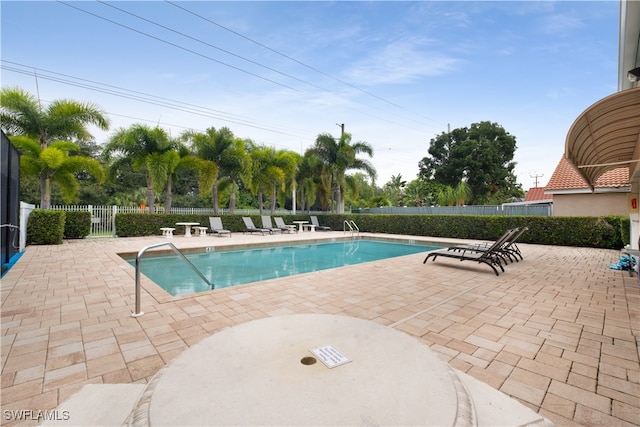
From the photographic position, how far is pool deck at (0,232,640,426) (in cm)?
220

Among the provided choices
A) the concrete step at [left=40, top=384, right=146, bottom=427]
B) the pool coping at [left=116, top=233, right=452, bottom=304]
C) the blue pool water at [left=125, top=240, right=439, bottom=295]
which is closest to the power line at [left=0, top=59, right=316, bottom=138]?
the pool coping at [left=116, top=233, right=452, bottom=304]

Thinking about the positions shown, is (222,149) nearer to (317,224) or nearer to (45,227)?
(317,224)

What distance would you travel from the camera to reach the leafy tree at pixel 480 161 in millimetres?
28453

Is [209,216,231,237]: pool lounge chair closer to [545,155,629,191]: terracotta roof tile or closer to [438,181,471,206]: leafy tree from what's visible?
[545,155,629,191]: terracotta roof tile

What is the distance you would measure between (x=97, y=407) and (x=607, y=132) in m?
8.20

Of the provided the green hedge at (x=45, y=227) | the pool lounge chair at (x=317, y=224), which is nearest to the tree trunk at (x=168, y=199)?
the green hedge at (x=45, y=227)

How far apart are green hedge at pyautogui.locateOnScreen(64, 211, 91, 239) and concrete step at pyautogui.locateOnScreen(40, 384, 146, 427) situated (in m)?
13.1

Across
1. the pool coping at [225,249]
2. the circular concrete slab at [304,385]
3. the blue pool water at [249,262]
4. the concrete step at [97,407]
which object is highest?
the circular concrete slab at [304,385]

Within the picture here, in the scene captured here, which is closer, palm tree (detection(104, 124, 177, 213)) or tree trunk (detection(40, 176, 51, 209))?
tree trunk (detection(40, 176, 51, 209))

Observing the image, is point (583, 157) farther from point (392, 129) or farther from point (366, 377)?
point (392, 129)

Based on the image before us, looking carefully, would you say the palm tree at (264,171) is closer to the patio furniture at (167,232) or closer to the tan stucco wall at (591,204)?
the patio furniture at (167,232)

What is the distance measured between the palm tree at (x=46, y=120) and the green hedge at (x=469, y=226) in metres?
3.13

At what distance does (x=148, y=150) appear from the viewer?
15.1 meters

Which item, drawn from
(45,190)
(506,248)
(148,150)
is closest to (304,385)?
(506,248)
